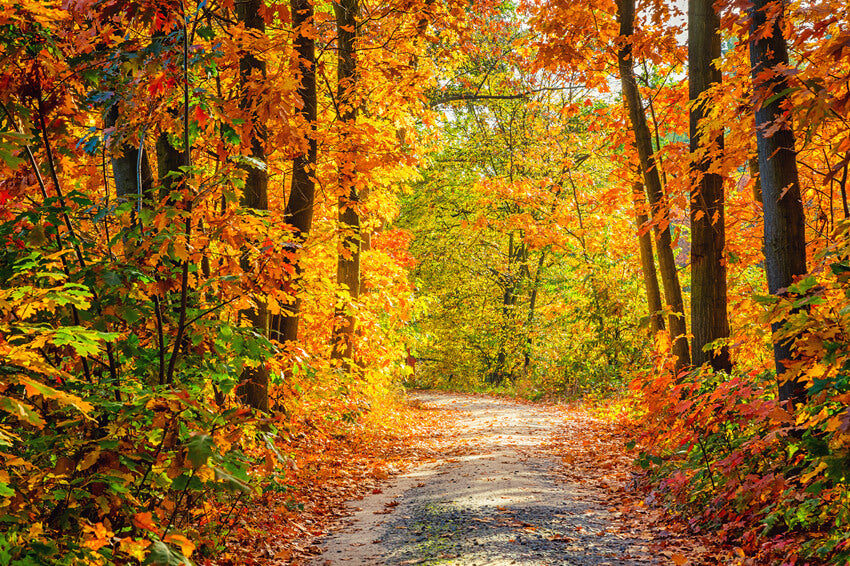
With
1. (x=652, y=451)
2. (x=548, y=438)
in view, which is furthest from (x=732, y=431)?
(x=548, y=438)

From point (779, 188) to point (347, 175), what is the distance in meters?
5.74

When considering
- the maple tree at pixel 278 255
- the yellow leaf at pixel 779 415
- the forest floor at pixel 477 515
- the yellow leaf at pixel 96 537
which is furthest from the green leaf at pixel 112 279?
the yellow leaf at pixel 779 415

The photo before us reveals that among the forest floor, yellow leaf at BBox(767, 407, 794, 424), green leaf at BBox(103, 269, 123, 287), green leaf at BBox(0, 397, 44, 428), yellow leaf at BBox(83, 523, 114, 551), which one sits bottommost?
the forest floor

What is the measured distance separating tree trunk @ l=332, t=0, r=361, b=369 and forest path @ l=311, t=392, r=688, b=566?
2737 millimetres

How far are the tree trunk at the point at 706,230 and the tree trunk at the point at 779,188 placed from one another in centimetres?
218

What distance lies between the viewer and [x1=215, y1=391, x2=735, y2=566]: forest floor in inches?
206

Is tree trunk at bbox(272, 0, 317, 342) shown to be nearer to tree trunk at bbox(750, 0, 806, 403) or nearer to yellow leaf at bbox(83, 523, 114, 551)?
tree trunk at bbox(750, 0, 806, 403)

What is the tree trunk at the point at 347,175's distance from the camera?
9141 millimetres

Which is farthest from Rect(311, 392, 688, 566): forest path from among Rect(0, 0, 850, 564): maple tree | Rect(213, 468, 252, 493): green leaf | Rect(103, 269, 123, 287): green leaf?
Rect(103, 269, 123, 287): green leaf

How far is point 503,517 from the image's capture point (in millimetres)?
6238

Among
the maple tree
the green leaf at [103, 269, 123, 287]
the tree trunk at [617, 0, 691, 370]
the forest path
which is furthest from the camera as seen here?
the tree trunk at [617, 0, 691, 370]

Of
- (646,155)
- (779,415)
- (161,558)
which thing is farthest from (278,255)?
(646,155)

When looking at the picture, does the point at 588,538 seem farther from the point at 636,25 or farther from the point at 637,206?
the point at 636,25

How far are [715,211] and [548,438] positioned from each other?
6.55 m
